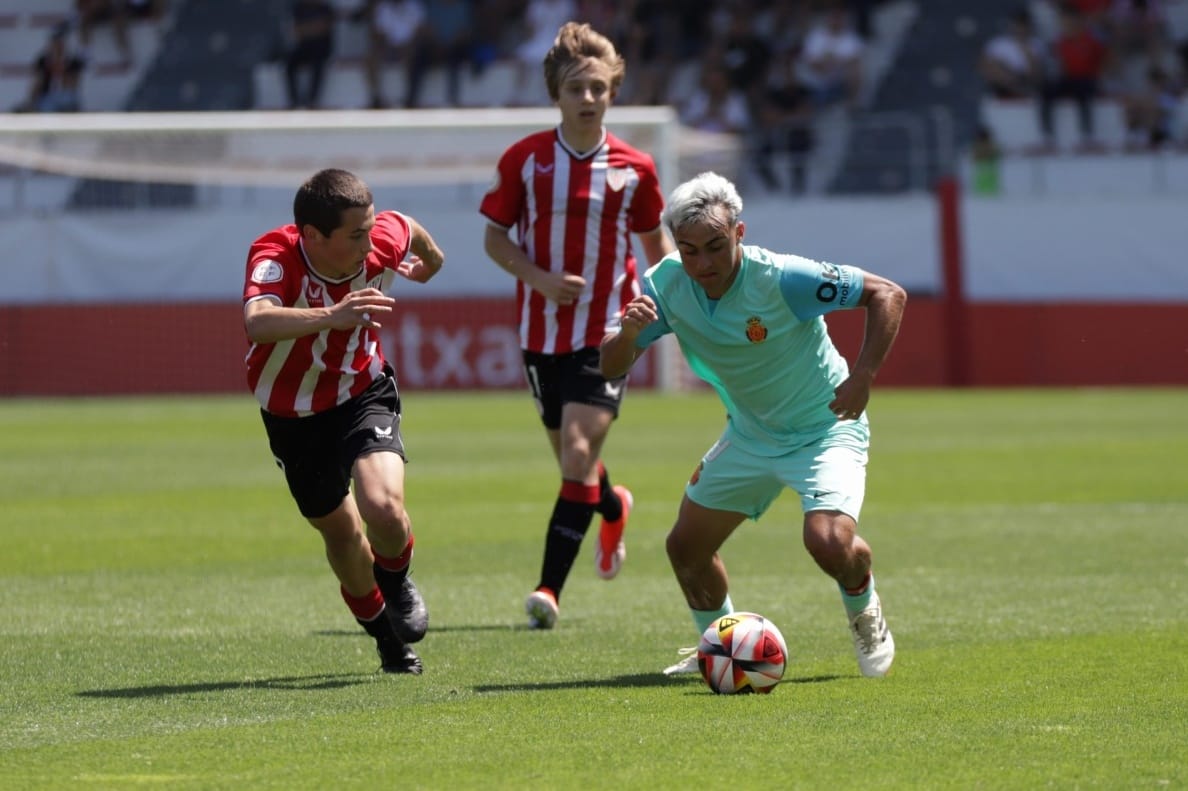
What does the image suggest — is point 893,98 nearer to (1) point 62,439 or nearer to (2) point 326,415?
(1) point 62,439

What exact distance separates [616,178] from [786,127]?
64.9ft

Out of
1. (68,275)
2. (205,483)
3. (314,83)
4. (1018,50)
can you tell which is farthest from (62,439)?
(1018,50)

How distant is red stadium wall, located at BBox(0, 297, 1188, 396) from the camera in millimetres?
27516

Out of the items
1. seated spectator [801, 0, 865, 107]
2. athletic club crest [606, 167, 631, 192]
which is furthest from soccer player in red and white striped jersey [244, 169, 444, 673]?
seated spectator [801, 0, 865, 107]

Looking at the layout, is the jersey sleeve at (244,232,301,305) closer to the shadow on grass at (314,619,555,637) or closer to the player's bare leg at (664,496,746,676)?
the player's bare leg at (664,496,746,676)

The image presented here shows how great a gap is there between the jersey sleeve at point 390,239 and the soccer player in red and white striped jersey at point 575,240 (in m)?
1.33

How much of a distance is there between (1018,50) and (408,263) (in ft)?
77.6

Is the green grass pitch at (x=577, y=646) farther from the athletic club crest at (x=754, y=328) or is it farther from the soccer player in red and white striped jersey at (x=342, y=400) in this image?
the athletic club crest at (x=754, y=328)

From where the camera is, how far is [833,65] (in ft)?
97.6

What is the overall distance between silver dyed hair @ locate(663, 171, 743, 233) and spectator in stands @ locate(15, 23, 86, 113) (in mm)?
26087

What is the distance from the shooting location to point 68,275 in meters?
28.0

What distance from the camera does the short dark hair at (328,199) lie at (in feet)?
21.7

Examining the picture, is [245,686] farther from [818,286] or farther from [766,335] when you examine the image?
[818,286]

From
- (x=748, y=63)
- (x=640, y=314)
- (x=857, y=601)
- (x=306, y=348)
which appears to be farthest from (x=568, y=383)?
(x=748, y=63)
